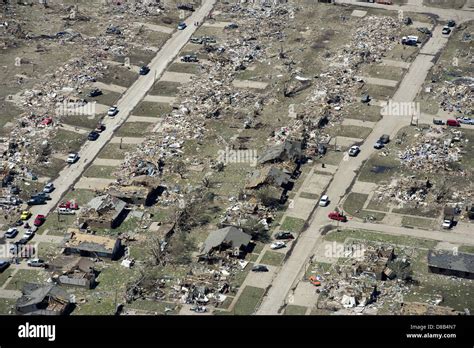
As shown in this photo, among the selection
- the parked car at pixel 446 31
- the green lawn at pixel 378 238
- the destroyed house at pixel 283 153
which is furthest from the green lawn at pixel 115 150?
the parked car at pixel 446 31

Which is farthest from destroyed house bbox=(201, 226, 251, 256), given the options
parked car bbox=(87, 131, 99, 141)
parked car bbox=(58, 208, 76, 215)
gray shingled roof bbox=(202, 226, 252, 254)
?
parked car bbox=(87, 131, 99, 141)

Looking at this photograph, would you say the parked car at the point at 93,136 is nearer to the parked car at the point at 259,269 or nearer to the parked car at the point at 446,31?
the parked car at the point at 259,269

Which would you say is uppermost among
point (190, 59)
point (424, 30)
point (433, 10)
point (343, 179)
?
point (433, 10)

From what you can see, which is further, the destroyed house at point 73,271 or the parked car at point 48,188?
the parked car at point 48,188

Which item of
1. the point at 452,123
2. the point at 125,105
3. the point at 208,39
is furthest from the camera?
the point at 208,39

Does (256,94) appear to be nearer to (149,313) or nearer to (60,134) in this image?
(60,134)

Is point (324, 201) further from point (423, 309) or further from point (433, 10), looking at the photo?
point (433, 10)

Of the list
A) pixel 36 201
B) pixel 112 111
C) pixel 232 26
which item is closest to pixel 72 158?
pixel 36 201
